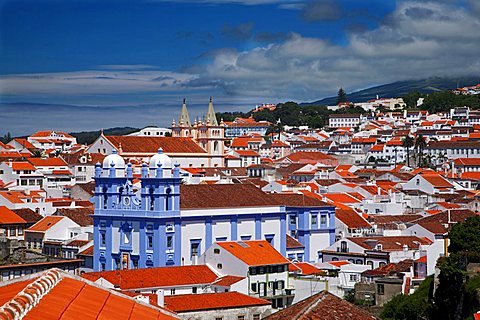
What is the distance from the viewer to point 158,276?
3172 cm

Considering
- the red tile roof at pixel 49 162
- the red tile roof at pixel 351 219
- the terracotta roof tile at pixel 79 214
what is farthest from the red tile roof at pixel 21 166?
the red tile roof at pixel 351 219

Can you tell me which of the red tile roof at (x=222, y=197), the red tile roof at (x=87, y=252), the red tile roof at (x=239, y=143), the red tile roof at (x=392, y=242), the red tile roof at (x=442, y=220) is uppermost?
the red tile roof at (x=222, y=197)

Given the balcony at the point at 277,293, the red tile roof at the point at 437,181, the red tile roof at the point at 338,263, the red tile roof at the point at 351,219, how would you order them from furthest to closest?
the red tile roof at the point at 437,181
the red tile roof at the point at 351,219
the red tile roof at the point at 338,263
the balcony at the point at 277,293

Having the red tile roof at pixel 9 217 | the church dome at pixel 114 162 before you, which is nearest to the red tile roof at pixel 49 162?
the red tile roof at pixel 9 217

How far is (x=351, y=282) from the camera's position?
113 ft

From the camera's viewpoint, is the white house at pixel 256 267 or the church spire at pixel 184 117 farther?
the church spire at pixel 184 117

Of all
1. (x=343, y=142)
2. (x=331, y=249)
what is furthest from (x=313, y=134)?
(x=331, y=249)

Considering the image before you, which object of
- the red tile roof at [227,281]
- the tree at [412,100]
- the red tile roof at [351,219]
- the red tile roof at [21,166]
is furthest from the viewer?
the tree at [412,100]

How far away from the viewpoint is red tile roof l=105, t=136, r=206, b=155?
247 ft

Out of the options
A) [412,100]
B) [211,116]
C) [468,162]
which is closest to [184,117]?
[211,116]

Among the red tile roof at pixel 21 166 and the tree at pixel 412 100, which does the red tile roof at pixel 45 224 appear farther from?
the tree at pixel 412 100

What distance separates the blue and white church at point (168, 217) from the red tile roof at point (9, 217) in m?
9.16

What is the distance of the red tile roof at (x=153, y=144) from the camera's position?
2970 inches

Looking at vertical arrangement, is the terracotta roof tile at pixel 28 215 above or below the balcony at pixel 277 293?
above
